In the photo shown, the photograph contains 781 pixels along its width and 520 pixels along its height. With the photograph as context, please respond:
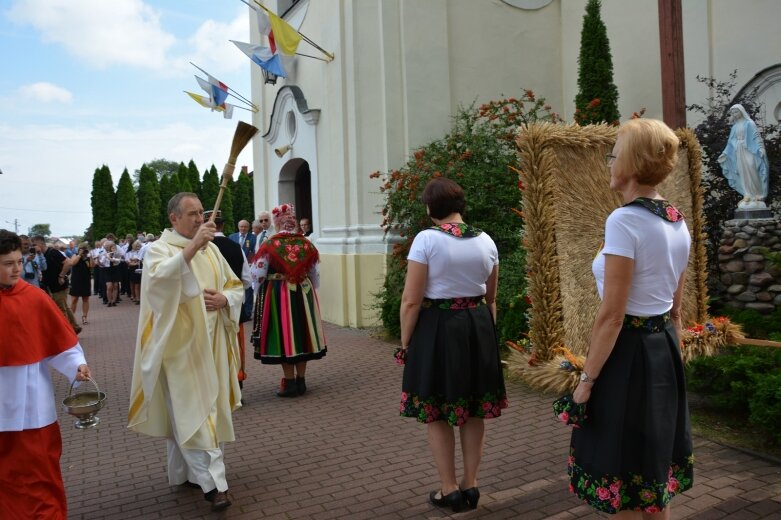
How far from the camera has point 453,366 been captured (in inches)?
141

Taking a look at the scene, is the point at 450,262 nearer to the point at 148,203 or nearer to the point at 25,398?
the point at 25,398

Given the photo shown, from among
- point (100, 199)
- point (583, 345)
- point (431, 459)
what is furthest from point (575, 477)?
point (100, 199)

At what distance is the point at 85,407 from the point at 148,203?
41.3 meters

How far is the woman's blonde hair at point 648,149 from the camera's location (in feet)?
8.02

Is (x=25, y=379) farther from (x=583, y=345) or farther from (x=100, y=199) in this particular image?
(x=100, y=199)

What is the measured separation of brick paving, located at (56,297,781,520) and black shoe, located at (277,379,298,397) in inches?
5.5

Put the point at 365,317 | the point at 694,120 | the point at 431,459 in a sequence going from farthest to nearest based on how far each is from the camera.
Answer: the point at 365,317 < the point at 694,120 < the point at 431,459

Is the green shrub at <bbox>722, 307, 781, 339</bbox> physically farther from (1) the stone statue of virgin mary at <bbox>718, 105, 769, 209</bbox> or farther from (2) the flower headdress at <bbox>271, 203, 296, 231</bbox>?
(2) the flower headdress at <bbox>271, 203, 296, 231</bbox>

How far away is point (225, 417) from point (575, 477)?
2.32 metres

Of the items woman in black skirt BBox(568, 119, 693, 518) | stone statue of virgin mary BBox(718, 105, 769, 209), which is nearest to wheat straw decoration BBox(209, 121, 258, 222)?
woman in black skirt BBox(568, 119, 693, 518)

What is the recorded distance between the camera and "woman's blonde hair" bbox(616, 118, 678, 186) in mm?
2445

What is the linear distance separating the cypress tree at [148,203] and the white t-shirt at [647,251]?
1656 inches

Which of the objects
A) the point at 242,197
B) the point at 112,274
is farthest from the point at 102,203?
the point at 112,274

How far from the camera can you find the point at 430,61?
37.4 feet
